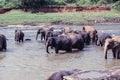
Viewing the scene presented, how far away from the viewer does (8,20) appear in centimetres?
3866

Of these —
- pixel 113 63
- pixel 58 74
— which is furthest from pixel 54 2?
pixel 58 74

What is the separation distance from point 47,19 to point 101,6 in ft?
30.7

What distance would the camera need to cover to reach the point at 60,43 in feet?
62.4

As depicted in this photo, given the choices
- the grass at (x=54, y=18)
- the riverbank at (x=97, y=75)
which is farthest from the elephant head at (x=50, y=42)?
the grass at (x=54, y=18)

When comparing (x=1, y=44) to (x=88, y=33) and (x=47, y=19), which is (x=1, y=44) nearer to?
(x=88, y=33)

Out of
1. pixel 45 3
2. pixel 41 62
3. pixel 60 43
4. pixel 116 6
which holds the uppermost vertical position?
pixel 45 3

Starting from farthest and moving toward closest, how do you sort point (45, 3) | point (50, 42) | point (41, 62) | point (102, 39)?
point (45, 3), point (102, 39), point (50, 42), point (41, 62)

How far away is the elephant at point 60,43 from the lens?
18891mm

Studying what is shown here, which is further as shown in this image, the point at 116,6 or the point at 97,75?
the point at 116,6

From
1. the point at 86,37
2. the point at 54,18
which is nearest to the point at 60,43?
the point at 86,37

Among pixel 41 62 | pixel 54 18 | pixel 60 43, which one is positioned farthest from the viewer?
pixel 54 18

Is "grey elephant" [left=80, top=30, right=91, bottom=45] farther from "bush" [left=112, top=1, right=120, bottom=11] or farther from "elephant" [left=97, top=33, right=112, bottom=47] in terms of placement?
"bush" [left=112, top=1, right=120, bottom=11]

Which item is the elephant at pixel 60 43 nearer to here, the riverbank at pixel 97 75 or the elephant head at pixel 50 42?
the elephant head at pixel 50 42

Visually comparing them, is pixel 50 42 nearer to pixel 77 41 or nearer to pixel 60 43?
pixel 60 43
